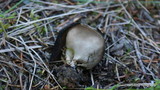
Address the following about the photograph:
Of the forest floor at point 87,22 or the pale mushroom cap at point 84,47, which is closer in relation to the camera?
the forest floor at point 87,22

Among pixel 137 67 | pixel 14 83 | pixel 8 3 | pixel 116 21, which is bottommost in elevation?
pixel 137 67

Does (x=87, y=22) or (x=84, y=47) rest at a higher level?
(x=87, y=22)

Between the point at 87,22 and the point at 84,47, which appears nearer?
the point at 84,47

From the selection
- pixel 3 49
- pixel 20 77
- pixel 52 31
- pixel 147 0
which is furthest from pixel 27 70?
pixel 147 0

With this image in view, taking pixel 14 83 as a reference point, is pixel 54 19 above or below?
above

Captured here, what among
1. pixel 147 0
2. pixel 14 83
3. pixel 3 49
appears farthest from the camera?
pixel 147 0

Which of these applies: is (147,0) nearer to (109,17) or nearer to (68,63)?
(109,17)

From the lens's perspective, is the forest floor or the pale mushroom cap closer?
the forest floor

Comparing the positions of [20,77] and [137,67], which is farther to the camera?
[137,67]
